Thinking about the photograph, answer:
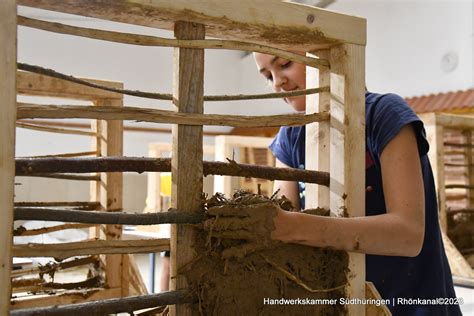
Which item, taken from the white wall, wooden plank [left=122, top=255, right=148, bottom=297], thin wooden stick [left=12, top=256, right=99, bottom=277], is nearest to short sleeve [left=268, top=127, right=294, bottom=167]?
thin wooden stick [left=12, top=256, right=99, bottom=277]

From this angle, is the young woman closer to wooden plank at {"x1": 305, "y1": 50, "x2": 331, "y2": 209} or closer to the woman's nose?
the woman's nose

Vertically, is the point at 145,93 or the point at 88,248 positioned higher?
the point at 145,93

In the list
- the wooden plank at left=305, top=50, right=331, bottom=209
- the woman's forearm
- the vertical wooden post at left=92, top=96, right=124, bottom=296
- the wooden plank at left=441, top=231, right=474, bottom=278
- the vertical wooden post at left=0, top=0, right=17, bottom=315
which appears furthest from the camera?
the wooden plank at left=441, top=231, right=474, bottom=278

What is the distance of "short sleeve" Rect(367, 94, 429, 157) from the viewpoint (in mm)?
1162

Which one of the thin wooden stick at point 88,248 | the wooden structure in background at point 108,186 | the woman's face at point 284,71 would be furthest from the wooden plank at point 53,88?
the thin wooden stick at point 88,248

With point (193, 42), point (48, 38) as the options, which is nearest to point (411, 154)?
point (193, 42)

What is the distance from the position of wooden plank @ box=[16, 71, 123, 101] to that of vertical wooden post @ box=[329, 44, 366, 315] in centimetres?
126

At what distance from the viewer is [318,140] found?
110 cm

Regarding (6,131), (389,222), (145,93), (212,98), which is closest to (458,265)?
(389,222)

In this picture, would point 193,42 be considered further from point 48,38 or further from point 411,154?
point 48,38

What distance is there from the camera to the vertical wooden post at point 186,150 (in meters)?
0.88

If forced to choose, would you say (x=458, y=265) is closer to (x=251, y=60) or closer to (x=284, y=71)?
(x=284, y=71)

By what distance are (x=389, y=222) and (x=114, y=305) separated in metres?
0.55

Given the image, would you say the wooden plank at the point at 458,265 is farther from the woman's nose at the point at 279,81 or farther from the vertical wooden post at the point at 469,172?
the woman's nose at the point at 279,81
